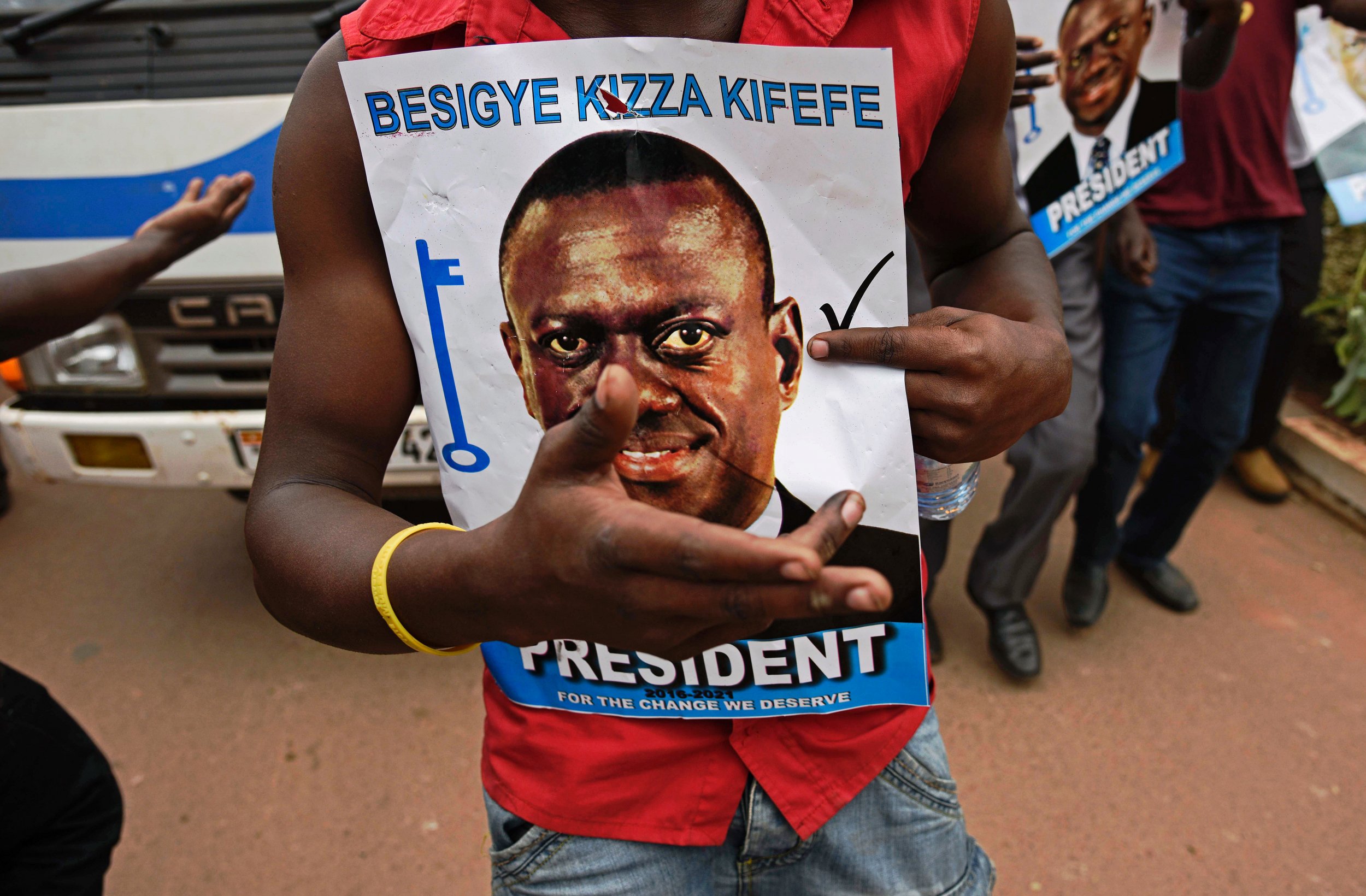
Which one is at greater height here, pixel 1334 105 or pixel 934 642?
pixel 1334 105

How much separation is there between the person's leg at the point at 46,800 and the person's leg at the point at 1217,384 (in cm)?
304

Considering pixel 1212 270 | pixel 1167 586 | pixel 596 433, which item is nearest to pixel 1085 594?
pixel 1167 586

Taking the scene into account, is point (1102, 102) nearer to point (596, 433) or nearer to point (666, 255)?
point (666, 255)

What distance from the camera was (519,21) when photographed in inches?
36.8

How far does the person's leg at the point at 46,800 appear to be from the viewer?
153 centimetres

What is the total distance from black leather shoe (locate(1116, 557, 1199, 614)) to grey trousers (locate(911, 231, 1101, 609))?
68 cm

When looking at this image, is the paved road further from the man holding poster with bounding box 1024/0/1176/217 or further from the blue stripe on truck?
the man holding poster with bounding box 1024/0/1176/217

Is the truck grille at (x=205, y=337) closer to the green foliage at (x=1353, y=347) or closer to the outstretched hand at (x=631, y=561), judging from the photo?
the outstretched hand at (x=631, y=561)

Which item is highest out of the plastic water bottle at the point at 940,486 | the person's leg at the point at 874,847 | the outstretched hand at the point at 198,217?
the outstretched hand at the point at 198,217

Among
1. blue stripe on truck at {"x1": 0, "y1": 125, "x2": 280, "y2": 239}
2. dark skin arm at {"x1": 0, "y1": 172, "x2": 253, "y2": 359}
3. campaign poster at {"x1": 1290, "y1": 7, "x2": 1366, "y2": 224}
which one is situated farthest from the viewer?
campaign poster at {"x1": 1290, "y1": 7, "x2": 1366, "y2": 224}

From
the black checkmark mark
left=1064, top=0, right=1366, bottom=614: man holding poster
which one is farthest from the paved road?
the black checkmark mark

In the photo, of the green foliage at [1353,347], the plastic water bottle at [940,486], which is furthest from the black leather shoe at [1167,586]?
the plastic water bottle at [940,486]

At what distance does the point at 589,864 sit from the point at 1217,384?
2659 mm

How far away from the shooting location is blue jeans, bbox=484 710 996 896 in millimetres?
1102
